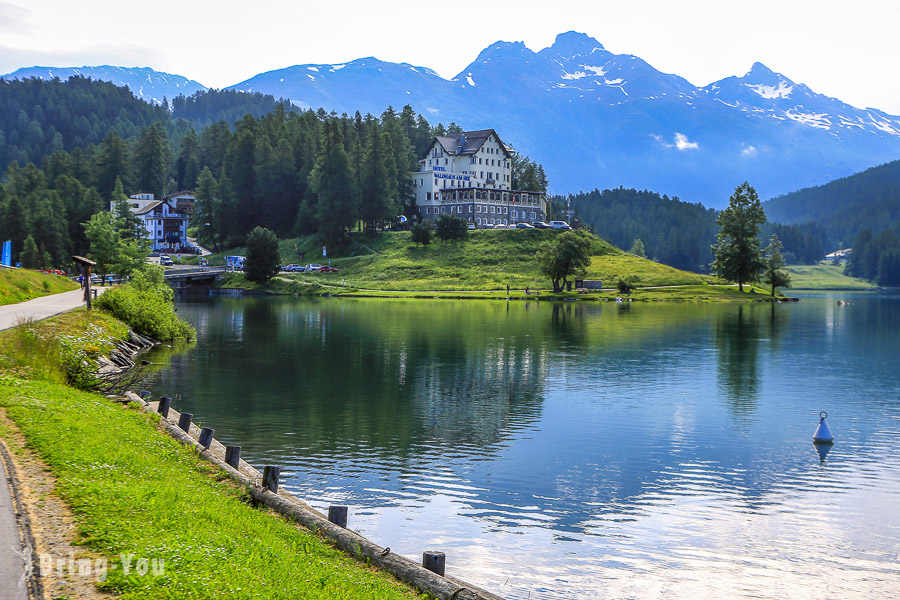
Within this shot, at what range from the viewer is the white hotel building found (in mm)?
177750

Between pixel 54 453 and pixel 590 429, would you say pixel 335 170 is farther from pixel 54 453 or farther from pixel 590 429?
pixel 54 453

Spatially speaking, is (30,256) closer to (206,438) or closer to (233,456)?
(206,438)

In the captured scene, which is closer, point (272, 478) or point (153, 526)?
point (153, 526)

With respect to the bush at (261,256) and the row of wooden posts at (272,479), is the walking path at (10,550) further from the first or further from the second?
the bush at (261,256)

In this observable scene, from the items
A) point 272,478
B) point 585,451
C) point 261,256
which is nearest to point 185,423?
point 272,478

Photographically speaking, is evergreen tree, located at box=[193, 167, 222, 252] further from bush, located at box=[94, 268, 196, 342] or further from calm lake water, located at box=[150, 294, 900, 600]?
calm lake water, located at box=[150, 294, 900, 600]

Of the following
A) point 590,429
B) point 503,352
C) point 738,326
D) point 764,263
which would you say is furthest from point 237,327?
point 764,263

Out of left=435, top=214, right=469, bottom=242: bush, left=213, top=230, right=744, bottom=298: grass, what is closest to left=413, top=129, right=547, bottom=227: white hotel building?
left=213, top=230, right=744, bottom=298: grass

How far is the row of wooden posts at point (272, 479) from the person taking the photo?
13.8 metres

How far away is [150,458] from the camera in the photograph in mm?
19016

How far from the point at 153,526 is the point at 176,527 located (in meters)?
0.41

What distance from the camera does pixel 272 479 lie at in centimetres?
1817

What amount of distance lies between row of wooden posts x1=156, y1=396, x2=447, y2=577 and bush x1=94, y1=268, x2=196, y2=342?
109ft

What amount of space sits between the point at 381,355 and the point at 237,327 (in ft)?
85.0
